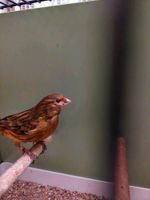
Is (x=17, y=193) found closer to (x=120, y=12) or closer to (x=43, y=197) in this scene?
(x=43, y=197)

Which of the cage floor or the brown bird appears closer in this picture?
the brown bird

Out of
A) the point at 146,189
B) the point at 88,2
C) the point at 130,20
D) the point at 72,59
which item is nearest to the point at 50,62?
the point at 72,59

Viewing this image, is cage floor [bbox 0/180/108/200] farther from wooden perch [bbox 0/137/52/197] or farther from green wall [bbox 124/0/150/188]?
wooden perch [bbox 0/137/52/197]

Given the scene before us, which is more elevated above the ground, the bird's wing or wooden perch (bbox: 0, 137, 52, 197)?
the bird's wing

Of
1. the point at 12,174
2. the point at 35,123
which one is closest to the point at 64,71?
the point at 35,123

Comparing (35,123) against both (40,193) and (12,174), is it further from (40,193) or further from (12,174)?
(40,193)

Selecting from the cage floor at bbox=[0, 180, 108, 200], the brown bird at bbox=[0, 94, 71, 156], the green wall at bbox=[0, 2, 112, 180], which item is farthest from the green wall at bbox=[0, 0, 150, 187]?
the brown bird at bbox=[0, 94, 71, 156]
